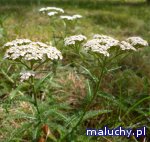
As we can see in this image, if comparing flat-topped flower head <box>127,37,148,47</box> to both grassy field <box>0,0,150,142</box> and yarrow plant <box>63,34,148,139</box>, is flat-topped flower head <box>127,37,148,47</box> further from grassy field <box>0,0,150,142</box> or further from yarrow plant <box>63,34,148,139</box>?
grassy field <box>0,0,150,142</box>

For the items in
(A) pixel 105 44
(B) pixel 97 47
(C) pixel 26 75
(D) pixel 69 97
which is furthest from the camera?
(D) pixel 69 97

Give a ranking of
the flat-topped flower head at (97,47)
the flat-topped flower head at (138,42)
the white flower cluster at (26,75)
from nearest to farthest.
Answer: the white flower cluster at (26,75), the flat-topped flower head at (97,47), the flat-topped flower head at (138,42)

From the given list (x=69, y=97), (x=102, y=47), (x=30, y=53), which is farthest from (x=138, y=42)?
(x=69, y=97)

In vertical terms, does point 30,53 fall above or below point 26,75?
above

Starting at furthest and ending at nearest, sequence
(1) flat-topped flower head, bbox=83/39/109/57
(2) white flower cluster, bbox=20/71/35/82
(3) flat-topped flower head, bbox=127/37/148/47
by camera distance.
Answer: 1. (3) flat-topped flower head, bbox=127/37/148/47
2. (1) flat-topped flower head, bbox=83/39/109/57
3. (2) white flower cluster, bbox=20/71/35/82

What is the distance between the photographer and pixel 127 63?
470 cm

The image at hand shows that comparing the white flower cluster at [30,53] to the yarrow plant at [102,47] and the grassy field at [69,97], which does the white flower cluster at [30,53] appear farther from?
the grassy field at [69,97]

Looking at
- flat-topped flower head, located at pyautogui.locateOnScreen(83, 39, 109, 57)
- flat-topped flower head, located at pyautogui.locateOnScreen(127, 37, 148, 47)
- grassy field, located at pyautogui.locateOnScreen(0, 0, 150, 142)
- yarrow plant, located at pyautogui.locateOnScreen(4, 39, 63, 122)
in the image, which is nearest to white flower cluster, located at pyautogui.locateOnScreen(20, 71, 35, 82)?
yarrow plant, located at pyautogui.locateOnScreen(4, 39, 63, 122)

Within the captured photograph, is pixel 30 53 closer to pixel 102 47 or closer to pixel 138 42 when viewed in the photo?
pixel 102 47

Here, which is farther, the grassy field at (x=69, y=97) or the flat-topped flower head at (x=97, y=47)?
the grassy field at (x=69, y=97)

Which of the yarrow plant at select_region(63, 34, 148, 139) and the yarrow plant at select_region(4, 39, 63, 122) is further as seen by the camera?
the yarrow plant at select_region(63, 34, 148, 139)

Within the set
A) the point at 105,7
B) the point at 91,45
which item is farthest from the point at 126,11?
the point at 91,45

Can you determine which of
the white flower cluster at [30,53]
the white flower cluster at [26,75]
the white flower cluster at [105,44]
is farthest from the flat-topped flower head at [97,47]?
the white flower cluster at [26,75]

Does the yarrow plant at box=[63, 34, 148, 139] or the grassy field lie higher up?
the yarrow plant at box=[63, 34, 148, 139]
